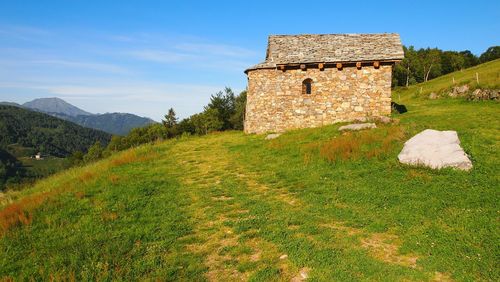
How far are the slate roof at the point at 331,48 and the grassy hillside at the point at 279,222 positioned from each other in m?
10.2

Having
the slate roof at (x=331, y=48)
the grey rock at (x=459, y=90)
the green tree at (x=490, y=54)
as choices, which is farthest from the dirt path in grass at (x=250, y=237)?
the green tree at (x=490, y=54)

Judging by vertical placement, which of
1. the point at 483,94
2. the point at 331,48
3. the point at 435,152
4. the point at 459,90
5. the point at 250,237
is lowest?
the point at 250,237

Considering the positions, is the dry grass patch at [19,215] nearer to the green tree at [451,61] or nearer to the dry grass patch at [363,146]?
the dry grass patch at [363,146]

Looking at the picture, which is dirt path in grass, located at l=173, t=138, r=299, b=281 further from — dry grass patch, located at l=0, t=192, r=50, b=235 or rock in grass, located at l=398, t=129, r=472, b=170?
rock in grass, located at l=398, t=129, r=472, b=170

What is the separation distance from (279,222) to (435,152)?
278 inches

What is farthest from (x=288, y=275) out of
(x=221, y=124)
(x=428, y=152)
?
(x=221, y=124)

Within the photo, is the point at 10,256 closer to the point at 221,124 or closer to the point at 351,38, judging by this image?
the point at 351,38

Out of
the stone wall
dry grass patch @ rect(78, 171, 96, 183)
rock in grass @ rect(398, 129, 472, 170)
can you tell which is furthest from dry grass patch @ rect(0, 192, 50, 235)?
the stone wall

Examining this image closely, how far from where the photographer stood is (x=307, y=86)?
25.0m

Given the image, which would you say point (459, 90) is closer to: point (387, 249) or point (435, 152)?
Answer: point (435, 152)

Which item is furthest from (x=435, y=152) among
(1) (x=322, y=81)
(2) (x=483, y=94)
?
(2) (x=483, y=94)

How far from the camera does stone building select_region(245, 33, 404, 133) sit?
2359cm

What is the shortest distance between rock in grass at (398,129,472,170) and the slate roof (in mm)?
11676

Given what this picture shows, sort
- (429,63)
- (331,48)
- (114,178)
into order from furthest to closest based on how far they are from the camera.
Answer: (429,63) < (331,48) < (114,178)
